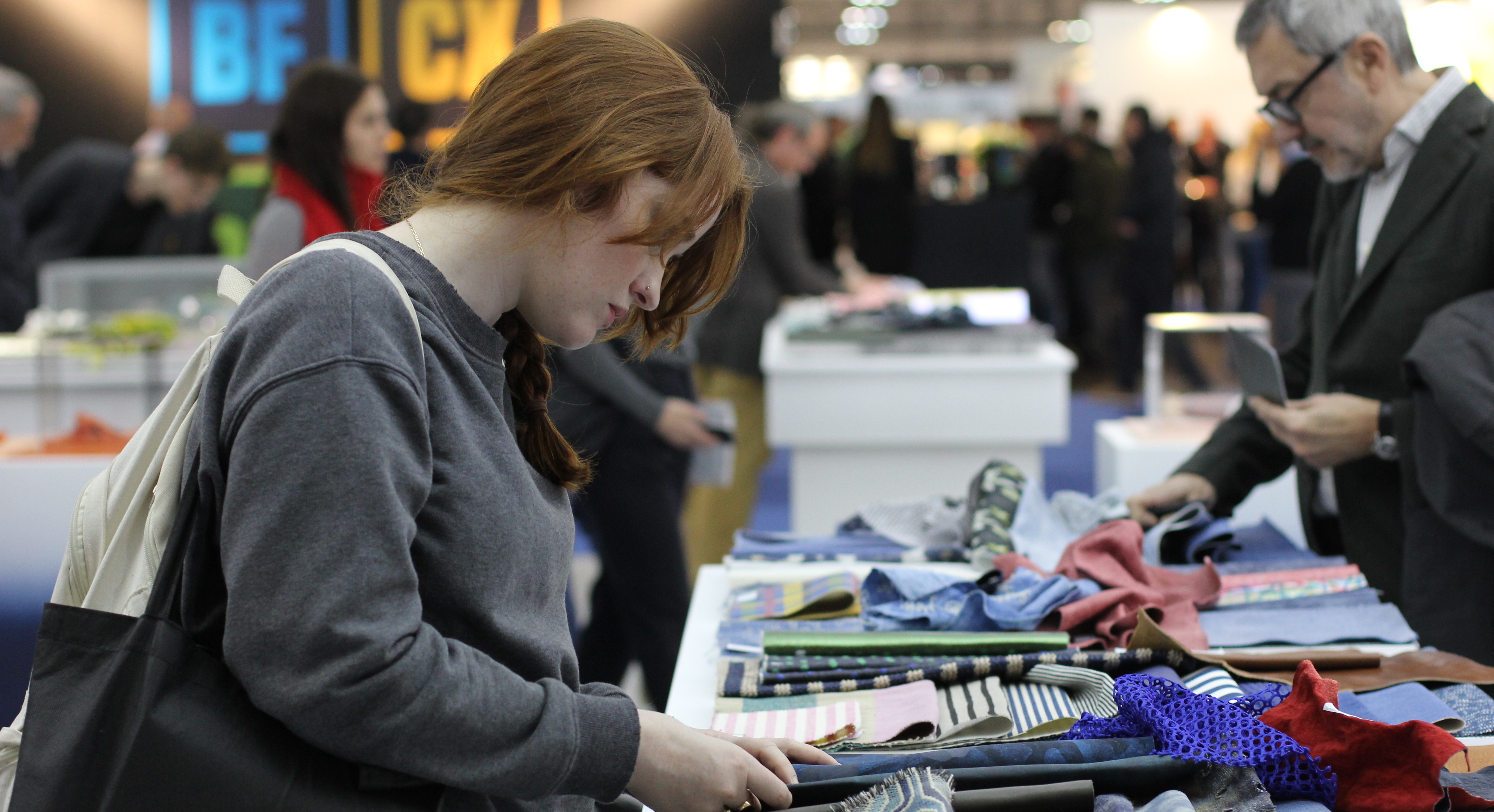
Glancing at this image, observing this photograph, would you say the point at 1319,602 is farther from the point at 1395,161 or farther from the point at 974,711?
the point at 1395,161

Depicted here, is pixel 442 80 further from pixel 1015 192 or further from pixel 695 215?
pixel 695 215

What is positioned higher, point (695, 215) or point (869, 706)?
point (695, 215)

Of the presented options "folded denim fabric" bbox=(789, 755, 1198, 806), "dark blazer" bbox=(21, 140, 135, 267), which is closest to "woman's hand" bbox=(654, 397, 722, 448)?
"folded denim fabric" bbox=(789, 755, 1198, 806)

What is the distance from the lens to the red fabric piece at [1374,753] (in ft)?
3.45

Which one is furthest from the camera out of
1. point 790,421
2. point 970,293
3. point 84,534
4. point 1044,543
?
point 970,293

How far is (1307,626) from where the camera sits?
158cm

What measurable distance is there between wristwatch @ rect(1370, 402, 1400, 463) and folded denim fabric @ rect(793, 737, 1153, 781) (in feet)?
3.27

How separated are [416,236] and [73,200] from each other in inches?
239

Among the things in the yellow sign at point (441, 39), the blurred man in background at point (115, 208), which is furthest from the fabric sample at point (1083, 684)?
the yellow sign at point (441, 39)

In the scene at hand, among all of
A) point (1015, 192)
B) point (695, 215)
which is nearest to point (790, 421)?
point (695, 215)

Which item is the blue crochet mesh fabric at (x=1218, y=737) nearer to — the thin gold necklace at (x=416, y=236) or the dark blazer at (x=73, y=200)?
the thin gold necklace at (x=416, y=236)

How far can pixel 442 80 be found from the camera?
7.62 metres

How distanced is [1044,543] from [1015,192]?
29.1 ft

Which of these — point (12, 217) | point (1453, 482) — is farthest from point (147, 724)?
point (12, 217)
